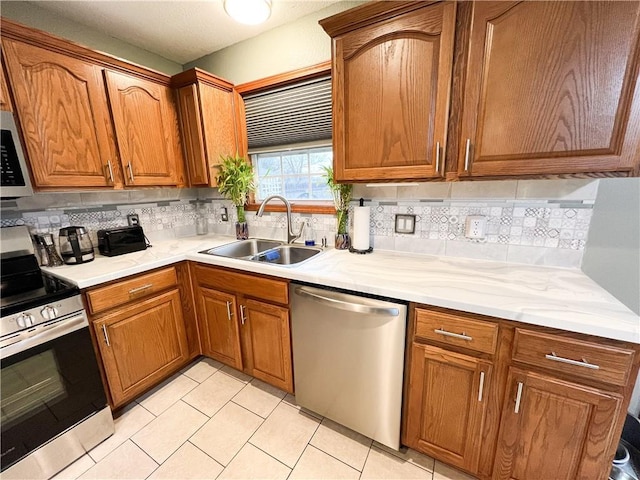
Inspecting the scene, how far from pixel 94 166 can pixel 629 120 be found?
8.51ft

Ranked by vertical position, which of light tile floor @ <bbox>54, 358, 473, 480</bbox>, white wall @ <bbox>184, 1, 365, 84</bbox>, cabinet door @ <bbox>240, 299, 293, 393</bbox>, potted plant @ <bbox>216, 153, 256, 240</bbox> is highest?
white wall @ <bbox>184, 1, 365, 84</bbox>

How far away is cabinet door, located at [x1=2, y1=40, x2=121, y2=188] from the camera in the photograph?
4.34 ft

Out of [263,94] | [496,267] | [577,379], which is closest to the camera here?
[577,379]

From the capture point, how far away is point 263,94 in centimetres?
203

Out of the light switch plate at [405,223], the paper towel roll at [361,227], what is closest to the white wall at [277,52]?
the paper towel roll at [361,227]

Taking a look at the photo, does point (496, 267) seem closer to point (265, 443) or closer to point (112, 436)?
point (265, 443)

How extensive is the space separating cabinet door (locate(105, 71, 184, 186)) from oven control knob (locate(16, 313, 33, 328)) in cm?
98

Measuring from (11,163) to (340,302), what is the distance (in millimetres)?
1759

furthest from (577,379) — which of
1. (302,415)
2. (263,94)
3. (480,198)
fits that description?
(263,94)

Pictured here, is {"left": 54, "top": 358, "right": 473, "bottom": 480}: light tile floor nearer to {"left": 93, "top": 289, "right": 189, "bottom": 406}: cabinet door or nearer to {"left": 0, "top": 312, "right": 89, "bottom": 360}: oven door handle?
{"left": 93, "top": 289, "right": 189, "bottom": 406}: cabinet door

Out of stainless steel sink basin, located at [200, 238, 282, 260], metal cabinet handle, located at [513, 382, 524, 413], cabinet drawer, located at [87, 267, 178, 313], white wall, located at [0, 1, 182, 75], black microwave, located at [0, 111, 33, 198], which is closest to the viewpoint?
metal cabinet handle, located at [513, 382, 524, 413]

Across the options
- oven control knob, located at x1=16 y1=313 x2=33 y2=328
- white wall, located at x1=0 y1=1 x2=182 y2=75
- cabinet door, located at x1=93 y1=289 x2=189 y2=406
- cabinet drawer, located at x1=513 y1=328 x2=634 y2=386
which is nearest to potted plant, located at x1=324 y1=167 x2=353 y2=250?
cabinet drawer, located at x1=513 y1=328 x2=634 y2=386

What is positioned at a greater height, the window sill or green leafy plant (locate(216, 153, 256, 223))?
green leafy plant (locate(216, 153, 256, 223))

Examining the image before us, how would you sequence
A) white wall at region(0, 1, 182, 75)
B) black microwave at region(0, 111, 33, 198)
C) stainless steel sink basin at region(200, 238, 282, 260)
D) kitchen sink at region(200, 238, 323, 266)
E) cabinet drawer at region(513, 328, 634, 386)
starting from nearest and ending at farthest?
cabinet drawer at region(513, 328, 634, 386)
black microwave at region(0, 111, 33, 198)
white wall at region(0, 1, 182, 75)
kitchen sink at region(200, 238, 323, 266)
stainless steel sink basin at region(200, 238, 282, 260)
